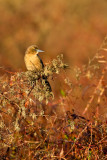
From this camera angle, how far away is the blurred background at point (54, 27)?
472 inches

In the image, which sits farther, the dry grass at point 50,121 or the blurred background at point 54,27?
the blurred background at point 54,27

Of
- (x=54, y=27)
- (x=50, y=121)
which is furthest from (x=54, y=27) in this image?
(x=50, y=121)

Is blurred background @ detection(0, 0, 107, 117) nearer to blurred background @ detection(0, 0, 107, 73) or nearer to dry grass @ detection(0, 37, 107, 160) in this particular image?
blurred background @ detection(0, 0, 107, 73)

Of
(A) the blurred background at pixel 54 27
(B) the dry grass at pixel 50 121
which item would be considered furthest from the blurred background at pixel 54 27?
(B) the dry grass at pixel 50 121

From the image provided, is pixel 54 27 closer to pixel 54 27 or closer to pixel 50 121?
pixel 54 27

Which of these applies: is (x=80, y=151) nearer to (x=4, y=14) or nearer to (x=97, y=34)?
(x=97, y=34)

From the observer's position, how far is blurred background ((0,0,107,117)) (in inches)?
472

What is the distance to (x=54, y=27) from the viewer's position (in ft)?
48.4

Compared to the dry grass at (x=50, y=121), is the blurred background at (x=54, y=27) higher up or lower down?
higher up

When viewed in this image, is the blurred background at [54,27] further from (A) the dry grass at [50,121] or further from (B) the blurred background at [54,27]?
(A) the dry grass at [50,121]

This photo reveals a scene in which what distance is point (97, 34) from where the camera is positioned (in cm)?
1343

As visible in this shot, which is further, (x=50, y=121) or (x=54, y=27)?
(x=54, y=27)

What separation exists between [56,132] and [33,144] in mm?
256

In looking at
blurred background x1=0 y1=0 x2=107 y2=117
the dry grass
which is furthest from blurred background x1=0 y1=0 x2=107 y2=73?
the dry grass
